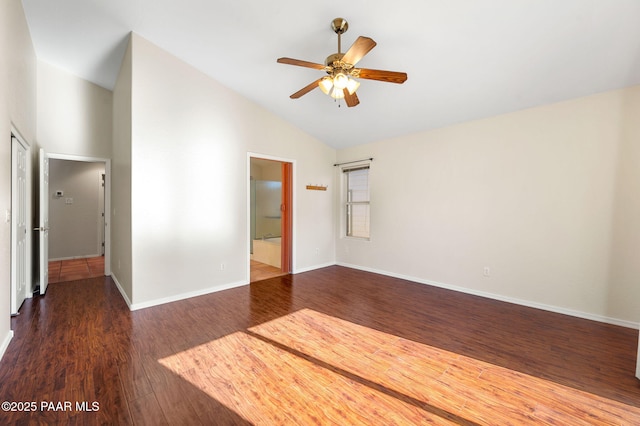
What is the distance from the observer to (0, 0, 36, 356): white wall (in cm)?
214

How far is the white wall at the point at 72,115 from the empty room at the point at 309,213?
1.2 inches

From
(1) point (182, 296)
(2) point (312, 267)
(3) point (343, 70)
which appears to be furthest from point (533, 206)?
(1) point (182, 296)

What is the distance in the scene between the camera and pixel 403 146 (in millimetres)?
4574

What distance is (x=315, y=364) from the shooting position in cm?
211

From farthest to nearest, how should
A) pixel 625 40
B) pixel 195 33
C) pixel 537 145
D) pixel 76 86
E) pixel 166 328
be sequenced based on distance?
pixel 76 86 → pixel 537 145 → pixel 195 33 → pixel 166 328 → pixel 625 40

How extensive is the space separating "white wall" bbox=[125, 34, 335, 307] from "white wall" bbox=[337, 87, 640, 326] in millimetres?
2597

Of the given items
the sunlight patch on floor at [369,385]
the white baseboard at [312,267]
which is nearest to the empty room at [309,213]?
the sunlight patch on floor at [369,385]

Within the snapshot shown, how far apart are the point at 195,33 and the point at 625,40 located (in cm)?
408

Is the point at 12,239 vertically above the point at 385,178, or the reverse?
the point at 385,178

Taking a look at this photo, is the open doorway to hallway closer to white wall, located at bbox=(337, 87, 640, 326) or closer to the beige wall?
the beige wall

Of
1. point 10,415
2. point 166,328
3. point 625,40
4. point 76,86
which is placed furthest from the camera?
point 76,86

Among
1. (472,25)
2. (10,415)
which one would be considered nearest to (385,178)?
(472,25)

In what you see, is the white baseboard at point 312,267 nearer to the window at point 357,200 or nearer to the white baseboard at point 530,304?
the window at point 357,200

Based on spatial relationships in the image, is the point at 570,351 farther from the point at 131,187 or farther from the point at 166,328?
the point at 131,187
